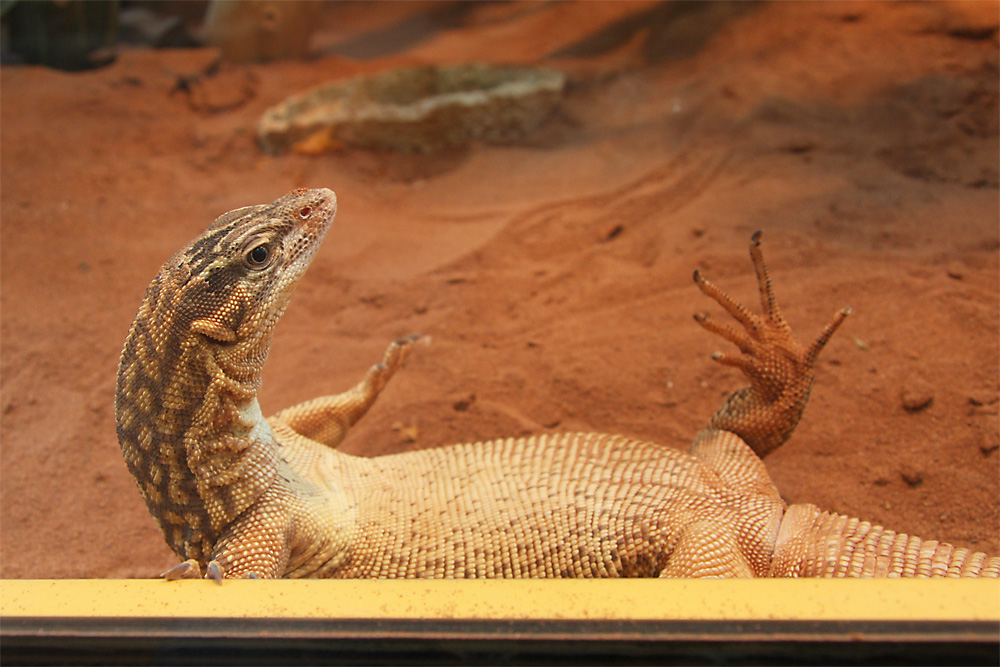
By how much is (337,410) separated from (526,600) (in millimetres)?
1755

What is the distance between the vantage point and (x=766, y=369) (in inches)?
101

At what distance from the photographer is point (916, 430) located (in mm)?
2795

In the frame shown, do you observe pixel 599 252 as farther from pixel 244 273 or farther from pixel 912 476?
pixel 244 273

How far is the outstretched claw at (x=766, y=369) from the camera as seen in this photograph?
2545mm

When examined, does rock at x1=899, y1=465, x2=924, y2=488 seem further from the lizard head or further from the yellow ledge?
the lizard head

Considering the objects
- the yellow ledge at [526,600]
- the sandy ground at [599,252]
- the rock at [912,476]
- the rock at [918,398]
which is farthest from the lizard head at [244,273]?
the rock at [918,398]

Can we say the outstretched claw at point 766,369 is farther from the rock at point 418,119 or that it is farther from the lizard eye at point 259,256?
the rock at point 418,119

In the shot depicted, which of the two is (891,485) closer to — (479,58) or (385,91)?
(385,91)

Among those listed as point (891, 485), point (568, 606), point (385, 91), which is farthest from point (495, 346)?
point (385, 91)

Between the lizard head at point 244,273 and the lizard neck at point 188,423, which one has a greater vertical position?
the lizard head at point 244,273

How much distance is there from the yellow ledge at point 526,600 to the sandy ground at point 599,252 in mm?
1531

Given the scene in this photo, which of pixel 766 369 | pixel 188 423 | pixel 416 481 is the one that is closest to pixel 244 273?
pixel 188 423

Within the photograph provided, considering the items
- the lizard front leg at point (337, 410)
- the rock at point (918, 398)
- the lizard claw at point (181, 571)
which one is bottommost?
the rock at point (918, 398)

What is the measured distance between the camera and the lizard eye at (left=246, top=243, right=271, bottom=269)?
6.40 ft
